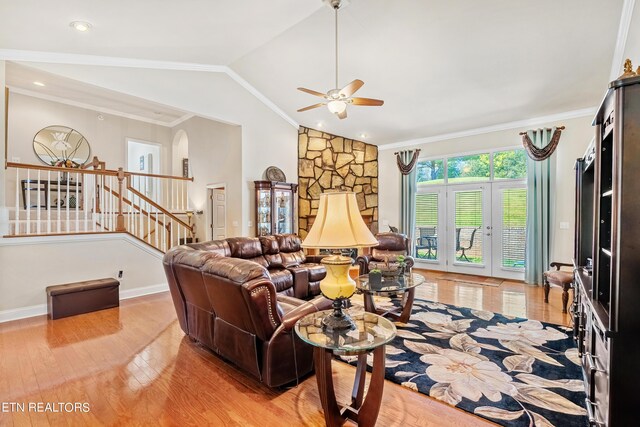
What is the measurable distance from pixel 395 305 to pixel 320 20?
3943 mm

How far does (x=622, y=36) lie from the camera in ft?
10.6

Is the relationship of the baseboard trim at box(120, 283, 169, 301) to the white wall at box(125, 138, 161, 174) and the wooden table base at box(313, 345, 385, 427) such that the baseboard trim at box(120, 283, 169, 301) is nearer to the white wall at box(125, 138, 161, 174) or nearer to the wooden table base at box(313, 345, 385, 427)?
the white wall at box(125, 138, 161, 174)

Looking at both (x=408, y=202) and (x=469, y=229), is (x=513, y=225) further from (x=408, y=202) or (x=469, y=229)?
(x=408, y=202)

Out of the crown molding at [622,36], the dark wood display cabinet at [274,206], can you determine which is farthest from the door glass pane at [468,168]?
the dark wood display cabinet at [274,206]

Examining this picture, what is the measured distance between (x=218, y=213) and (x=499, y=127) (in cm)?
623

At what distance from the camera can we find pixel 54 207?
236 inches

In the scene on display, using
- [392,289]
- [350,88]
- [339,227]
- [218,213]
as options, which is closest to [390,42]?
[350,88]

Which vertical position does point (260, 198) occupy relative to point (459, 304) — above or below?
above

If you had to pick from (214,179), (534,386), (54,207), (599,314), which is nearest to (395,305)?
(534,386)

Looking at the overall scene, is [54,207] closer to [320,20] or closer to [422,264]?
[320,20]

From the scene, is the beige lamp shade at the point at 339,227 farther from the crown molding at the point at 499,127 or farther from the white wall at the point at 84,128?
the white wall at the point at 84,128

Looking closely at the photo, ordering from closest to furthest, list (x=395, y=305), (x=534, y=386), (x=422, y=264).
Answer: (x=534, y=386)
(x=395, y=305)
(x=422, y=264)

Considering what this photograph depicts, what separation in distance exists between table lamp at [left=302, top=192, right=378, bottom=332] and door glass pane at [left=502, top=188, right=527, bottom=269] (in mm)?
5428

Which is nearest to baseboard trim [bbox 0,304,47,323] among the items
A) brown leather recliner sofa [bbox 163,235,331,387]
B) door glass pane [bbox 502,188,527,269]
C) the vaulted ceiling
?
brown leather recliner sofa [bbox 163,235,331,387]
